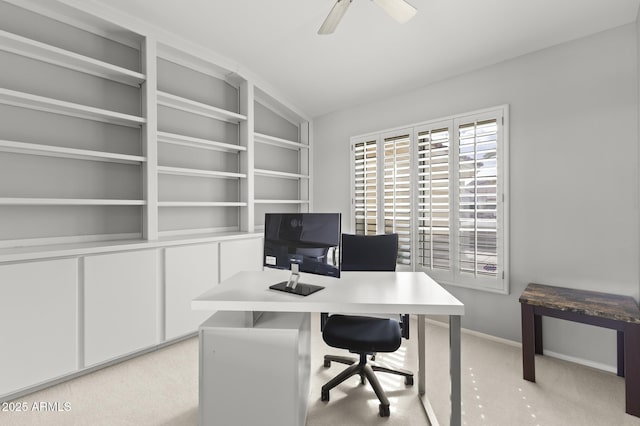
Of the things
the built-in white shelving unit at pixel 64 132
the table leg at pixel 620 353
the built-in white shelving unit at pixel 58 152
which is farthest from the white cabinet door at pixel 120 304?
the table leg at pixel 620 353

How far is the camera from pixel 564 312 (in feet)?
6.72

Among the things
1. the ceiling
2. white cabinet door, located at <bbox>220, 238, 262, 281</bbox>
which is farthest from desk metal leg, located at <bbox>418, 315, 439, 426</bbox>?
the ceiling

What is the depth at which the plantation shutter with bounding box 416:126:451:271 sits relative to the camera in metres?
3.04

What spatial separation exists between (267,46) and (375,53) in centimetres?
103

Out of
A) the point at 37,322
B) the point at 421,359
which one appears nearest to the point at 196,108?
the point at 37,322

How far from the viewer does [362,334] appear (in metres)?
1.84

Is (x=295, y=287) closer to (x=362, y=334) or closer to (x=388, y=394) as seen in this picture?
(x=362, y=334)

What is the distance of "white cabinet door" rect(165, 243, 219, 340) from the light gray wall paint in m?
2.63

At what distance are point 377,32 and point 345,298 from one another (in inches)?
86.5

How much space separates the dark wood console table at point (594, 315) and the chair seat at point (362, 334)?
3.46 feet

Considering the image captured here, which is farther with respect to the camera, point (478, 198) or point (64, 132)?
point (478, 198)

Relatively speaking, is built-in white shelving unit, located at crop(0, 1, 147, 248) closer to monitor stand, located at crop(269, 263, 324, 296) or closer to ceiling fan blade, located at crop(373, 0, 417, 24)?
monitor stand, located at crop(269, 263, 324, 296)

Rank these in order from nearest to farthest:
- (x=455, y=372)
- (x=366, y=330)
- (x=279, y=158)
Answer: (x=455, y=372), (x=366, y=330), (x=279, y=158)

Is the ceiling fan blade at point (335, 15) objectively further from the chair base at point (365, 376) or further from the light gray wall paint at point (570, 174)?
the chair base at point (365, 376)
